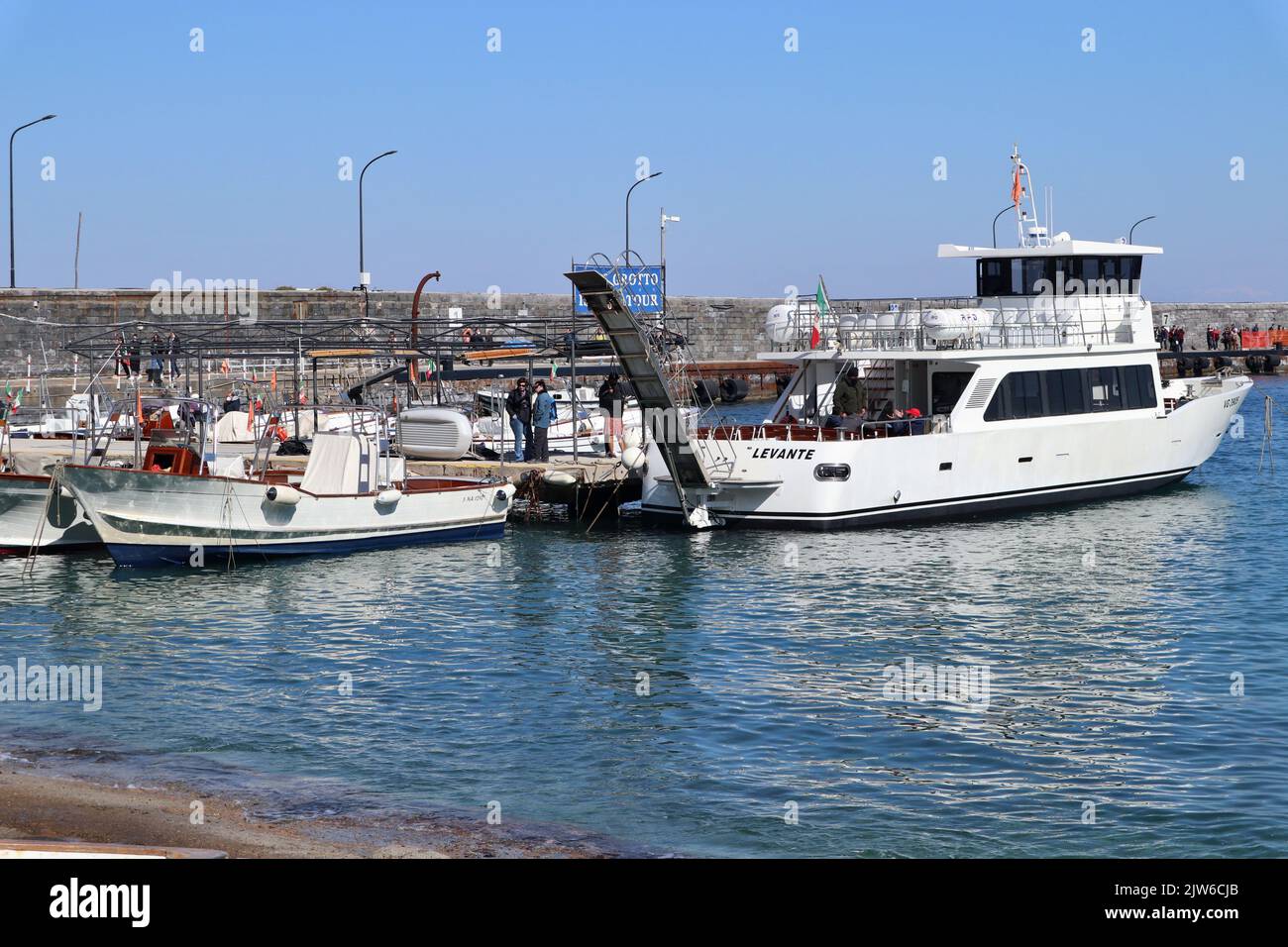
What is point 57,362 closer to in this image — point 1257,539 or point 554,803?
point 1257,539

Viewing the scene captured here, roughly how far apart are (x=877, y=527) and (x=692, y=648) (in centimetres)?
921

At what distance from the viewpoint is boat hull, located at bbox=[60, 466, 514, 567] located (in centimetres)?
2262

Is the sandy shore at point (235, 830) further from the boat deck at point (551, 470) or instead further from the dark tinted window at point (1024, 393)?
the dark tinted window at point (1024, 393)

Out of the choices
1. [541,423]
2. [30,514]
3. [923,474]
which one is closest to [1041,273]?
[923,474]

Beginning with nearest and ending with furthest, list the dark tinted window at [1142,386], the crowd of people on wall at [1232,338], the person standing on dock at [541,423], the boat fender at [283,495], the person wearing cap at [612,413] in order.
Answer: the boat fender at [283,495]
the dark tinted window at [1142,386]
the person standing on dock at [541,423]
the person wearing cap at [612,413]
the crowd of people on wall at [1232,338]

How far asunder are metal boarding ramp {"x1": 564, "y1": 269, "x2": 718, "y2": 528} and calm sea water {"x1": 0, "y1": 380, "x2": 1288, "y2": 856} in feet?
2.90

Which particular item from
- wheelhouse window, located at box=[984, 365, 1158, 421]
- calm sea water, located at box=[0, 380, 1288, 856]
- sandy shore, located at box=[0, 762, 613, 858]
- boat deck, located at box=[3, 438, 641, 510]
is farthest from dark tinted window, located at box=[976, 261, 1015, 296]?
sandy shore, located at box=[0, 762, 613, 858]

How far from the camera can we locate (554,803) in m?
11.9

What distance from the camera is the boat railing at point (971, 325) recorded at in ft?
91.8

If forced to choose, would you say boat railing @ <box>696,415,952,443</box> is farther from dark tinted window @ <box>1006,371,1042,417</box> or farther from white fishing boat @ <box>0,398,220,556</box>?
white fishing boat @ <box>0,398,220,556</box>

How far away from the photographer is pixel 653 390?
1040 inches

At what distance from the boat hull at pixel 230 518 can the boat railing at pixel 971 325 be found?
7897mm

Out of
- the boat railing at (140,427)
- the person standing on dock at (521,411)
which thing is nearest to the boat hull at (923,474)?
the person standing on dock at (521,411)

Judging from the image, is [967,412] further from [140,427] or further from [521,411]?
[140,427]
